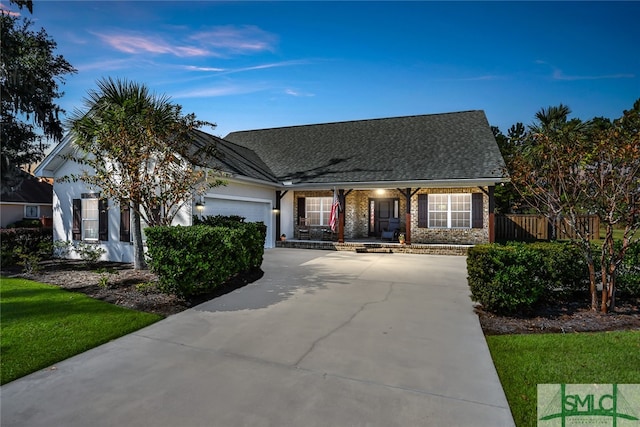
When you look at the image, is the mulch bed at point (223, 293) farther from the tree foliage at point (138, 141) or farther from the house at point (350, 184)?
the house at point (350, 184)

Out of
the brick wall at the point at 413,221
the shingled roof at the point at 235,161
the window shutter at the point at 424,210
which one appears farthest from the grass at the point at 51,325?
the window shutter at the point at 424,210

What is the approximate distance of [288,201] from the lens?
17.6m

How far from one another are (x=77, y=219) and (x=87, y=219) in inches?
15.8

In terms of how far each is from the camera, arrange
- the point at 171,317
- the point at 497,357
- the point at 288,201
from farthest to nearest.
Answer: the point at 288,201, the point at 171,317, the point at 497,357

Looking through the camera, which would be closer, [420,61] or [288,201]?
[420,61]

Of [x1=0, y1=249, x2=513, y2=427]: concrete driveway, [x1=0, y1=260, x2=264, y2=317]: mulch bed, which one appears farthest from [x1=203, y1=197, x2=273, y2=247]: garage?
[x1=0, y1=249, x2=513, y2=427]: concrete driveway

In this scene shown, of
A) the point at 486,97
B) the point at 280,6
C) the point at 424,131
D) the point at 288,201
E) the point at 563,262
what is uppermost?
the point at 486,97

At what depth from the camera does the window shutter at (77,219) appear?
12195mm

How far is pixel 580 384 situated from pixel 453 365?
1182mm

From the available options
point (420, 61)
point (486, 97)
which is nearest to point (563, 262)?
point (420, 61)

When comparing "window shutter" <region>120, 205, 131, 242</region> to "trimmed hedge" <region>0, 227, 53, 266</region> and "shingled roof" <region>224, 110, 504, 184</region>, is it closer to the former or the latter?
"trimmed hedge" <region>0, 227, 53, 266</region>

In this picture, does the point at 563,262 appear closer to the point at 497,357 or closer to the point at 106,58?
the point at 497,357

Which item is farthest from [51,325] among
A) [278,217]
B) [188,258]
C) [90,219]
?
[278,217]

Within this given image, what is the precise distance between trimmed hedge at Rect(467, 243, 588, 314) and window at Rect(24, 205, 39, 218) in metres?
25.8
